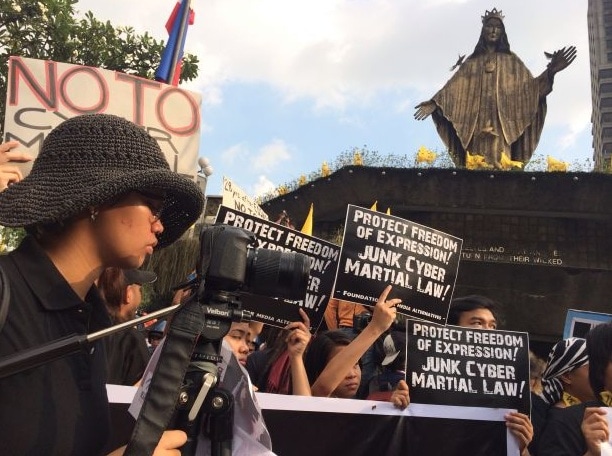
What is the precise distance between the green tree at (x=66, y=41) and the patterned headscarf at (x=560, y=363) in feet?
29.9

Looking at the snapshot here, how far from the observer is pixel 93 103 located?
14.4 ft

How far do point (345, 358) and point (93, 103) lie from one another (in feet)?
9.01

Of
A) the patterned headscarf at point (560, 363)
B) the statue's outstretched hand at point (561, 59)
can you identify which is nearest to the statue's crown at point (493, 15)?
the statue's outstretched hand at point (561, 59)

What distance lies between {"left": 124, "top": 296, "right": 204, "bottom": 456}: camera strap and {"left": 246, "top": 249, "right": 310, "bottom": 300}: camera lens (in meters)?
0.16

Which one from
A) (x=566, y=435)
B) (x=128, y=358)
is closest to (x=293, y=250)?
(x=128, y=358)

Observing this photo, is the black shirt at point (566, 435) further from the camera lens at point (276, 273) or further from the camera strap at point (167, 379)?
the camera strap at point (167, 379)

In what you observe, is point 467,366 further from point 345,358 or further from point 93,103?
point 93,103

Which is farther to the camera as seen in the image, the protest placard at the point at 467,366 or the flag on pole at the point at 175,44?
the flag on pole at the point at 175,44

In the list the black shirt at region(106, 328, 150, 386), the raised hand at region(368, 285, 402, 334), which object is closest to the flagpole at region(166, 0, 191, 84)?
the raised hand at region(368, 285, 402, 334)

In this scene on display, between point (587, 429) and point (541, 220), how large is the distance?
1300 cm

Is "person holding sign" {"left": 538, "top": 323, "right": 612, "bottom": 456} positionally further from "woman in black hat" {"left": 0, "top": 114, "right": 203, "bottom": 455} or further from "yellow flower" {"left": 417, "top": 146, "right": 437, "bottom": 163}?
"yellow flower" {"left": 417, "top": 146, "right": 437, "bottom": 163}

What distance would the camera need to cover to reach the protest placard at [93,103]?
4098mm

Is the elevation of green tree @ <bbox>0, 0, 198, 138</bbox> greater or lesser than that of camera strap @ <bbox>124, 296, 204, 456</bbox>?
greater

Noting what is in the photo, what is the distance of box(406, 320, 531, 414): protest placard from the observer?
3.06 metres
